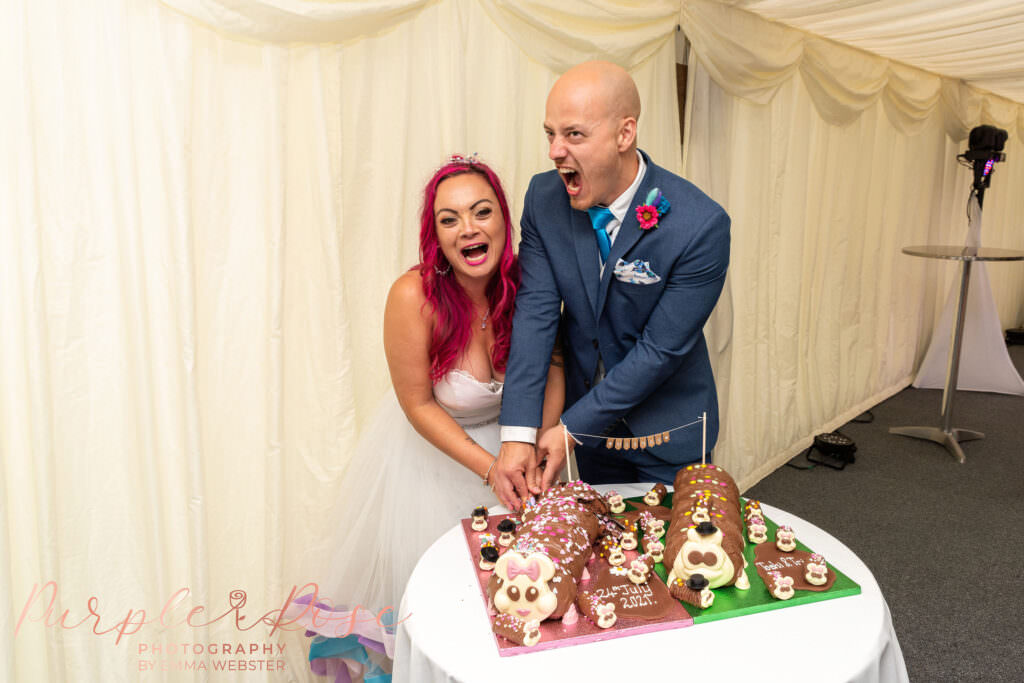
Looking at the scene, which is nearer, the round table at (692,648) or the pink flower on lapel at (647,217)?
the round table at (692,648)

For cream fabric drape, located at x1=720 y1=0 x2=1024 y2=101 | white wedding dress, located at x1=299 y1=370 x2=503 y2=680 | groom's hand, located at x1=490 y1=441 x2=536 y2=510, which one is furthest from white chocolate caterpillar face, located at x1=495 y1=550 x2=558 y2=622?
cream fabric drape, located at x1=720 y1=0 x2=1024 y2=101

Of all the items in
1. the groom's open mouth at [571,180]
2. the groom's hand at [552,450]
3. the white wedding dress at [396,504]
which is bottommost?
the white wedding dress at [396,504]

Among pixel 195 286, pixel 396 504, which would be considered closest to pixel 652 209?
pixel 396 504

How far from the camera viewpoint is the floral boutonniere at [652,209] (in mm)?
1860

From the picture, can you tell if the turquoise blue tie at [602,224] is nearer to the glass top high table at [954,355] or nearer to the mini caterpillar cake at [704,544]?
the mini caterpillar cake at [704,544]

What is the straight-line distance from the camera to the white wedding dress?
6.71ft

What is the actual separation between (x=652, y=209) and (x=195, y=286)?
135 centimetres

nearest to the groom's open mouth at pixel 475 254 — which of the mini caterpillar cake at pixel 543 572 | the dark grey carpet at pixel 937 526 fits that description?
the mini caterpillar cake at pixel 543 572

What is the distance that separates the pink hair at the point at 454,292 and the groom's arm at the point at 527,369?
2.5 inches

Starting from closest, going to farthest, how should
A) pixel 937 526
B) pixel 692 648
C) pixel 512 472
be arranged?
pixel 692 648 → pixel 512 472 → pixel 937 526

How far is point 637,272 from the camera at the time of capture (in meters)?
1.89

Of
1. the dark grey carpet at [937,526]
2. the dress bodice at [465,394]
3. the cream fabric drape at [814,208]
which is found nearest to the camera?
the dress bodice at [465,394]

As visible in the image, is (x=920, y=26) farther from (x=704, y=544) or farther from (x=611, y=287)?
(x=704, y=544)

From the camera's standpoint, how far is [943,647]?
2.61m
